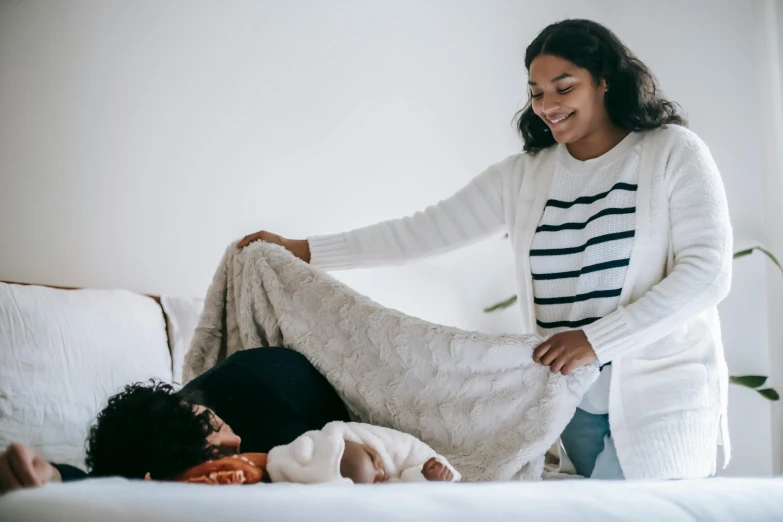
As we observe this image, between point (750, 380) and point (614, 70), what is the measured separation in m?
1.34

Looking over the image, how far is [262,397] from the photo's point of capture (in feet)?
4.12

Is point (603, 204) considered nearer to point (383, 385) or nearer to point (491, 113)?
point (383, 385)

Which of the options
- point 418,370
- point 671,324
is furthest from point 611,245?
point 418,370

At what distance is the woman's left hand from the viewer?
1.26 metres

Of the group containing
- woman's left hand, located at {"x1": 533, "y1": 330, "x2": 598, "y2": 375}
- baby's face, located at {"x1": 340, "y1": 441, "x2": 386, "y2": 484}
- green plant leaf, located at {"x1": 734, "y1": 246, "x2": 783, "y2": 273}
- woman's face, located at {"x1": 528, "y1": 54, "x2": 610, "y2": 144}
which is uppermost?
woman's face, located at {"x1": 528, "y1": 54, "x2": 610, "y2": 144}

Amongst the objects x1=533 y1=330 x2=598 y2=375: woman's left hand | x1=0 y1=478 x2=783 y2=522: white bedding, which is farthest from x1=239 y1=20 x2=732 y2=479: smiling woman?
x1=0 y1=478 x2=783 y2=522: white bedding

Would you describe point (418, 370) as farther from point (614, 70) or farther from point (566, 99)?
point (614, 70)

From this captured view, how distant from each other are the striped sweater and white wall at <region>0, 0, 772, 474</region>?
116 cm

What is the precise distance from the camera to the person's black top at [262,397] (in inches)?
48.2

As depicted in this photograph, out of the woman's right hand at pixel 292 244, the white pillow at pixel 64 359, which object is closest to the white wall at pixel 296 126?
the white pillow at pixel 64 359

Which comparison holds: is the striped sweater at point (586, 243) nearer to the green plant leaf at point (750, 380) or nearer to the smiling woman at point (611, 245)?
the smiling woman at point (611, 245)

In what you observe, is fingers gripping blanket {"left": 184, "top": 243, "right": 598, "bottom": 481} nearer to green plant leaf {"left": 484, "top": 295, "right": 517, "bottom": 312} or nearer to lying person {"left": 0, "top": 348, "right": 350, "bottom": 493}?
lying person {"left": 0, "top": 348, "right": 350, "bottom": 493}

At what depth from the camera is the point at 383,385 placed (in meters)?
1.35

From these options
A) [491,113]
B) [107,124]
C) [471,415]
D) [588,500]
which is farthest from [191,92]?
[588,500]
